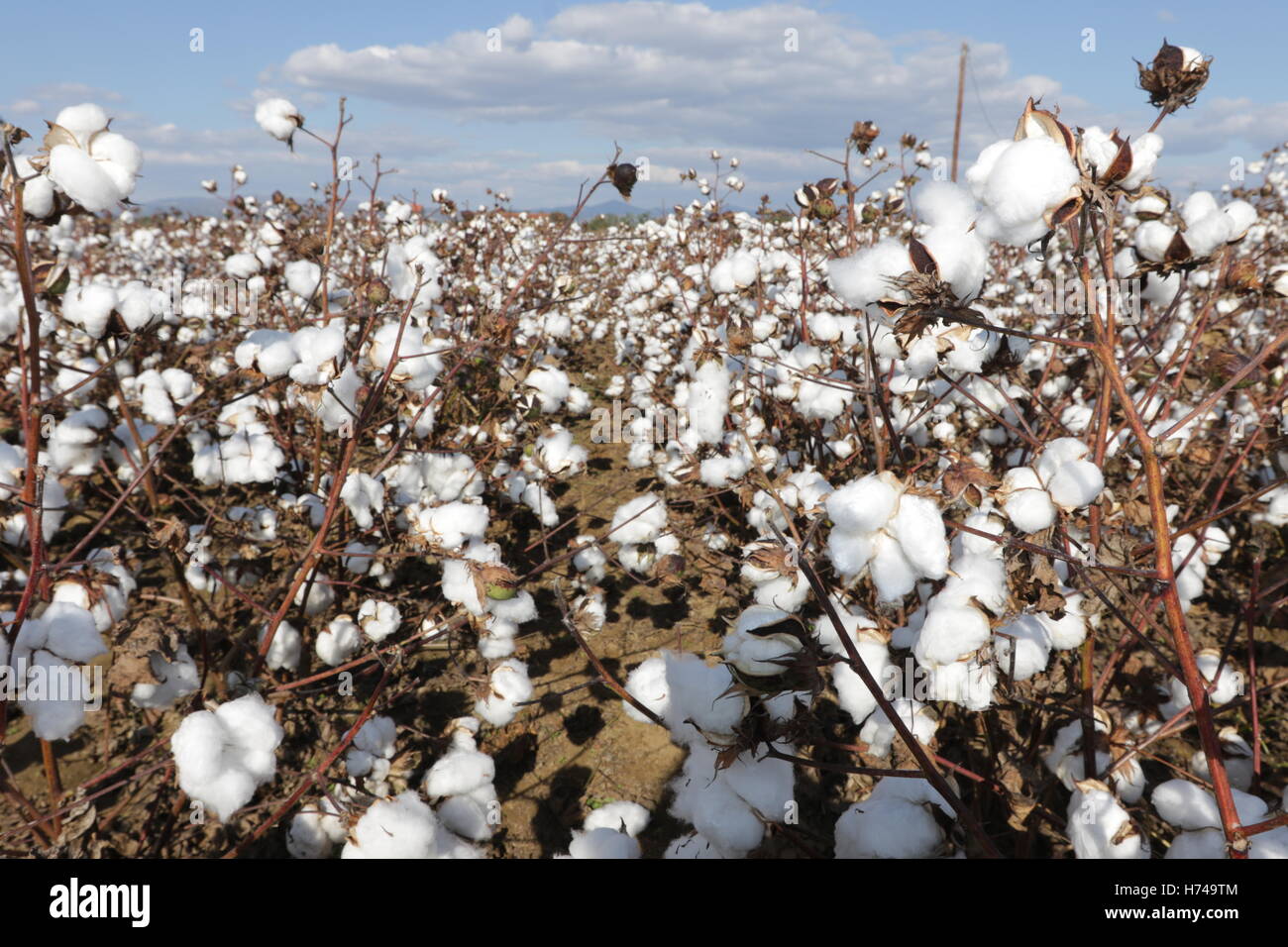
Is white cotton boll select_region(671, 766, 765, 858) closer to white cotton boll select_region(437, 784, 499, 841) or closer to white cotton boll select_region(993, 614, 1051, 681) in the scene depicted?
white cotton boll select_region(993, 614, 1051, 681)

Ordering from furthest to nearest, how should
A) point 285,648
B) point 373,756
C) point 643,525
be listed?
point 643,525, point 285,648, point 373,756

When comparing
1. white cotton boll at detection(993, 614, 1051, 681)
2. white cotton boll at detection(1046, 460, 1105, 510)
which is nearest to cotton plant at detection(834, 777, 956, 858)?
white cotton boll at detection(993, 614, 1051, 681)

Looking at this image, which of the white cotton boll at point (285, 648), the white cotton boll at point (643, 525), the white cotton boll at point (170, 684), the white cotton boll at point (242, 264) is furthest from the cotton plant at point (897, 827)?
the white cotton boll at point (242, 264)

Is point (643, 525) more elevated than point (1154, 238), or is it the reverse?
point (1154, 238)

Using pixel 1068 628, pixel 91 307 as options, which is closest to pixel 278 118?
pixel 91 307

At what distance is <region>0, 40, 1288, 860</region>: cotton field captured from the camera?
1291 millimetres

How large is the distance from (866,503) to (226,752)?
1588mm

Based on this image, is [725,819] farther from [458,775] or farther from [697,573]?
[697,573]

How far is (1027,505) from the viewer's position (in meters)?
1.57

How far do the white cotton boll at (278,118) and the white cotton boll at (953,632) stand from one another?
10.3 feet

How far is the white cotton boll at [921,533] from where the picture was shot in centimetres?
126
